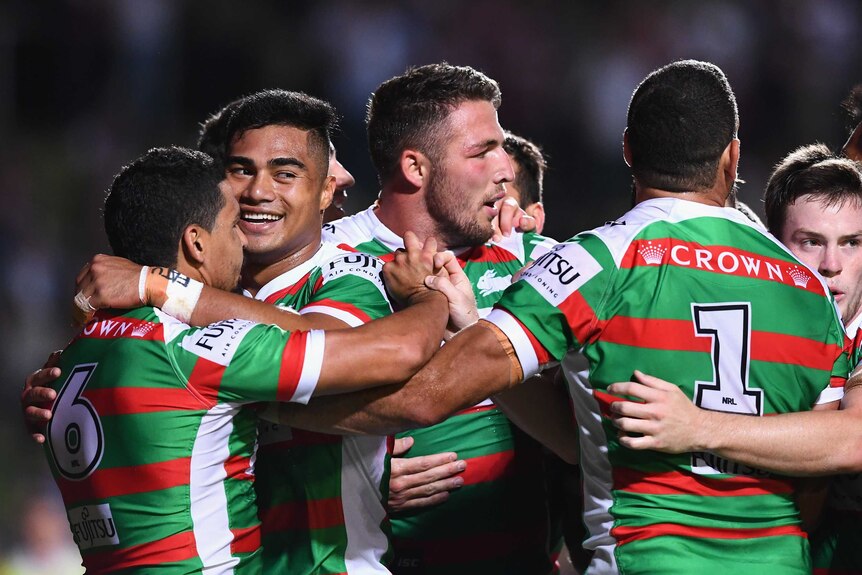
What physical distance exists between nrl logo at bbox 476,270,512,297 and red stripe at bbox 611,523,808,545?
1.51m

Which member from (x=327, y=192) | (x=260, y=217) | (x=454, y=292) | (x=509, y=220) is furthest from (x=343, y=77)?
(x=454, y=292)

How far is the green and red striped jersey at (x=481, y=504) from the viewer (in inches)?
174

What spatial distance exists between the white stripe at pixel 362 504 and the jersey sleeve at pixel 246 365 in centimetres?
50

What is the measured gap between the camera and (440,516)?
14.5ft

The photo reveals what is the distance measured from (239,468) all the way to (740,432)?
61.1 inches

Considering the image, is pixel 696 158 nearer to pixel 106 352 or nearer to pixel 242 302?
pixel 242 302

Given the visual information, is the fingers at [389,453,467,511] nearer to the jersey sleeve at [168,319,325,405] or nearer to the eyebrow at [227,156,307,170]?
the jersey sleeve at [168,319,325,405]

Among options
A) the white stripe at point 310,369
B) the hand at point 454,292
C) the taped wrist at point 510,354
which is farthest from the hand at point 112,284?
the taped wrist at point 510,354

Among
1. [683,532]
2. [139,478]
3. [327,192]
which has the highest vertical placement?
[327,192]

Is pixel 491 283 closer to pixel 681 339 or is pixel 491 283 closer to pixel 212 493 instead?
pixel 681 339

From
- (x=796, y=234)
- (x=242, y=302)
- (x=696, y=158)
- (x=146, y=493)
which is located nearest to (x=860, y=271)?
(x=796, y=234)

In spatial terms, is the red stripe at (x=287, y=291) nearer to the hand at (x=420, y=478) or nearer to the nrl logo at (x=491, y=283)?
the hand at (x=420, y=478)

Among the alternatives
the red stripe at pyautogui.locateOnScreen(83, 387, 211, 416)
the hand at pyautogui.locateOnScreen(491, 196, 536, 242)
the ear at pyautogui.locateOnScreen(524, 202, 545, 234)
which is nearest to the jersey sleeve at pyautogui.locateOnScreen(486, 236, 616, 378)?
the red stripe at pyautogui.locateOnScreen(83, 387, 211, 416)

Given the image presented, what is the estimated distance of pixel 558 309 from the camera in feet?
10.5
